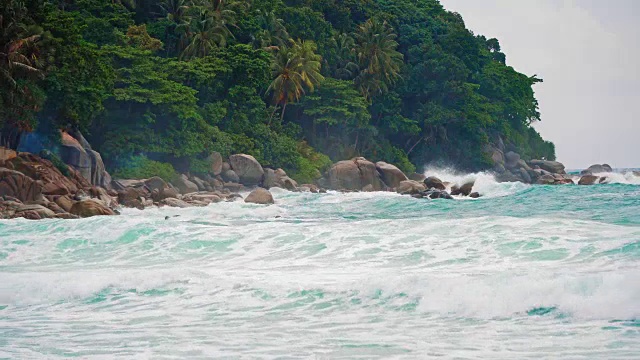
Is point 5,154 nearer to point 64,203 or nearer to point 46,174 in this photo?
point 46,174

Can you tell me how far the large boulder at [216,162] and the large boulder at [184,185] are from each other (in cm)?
224

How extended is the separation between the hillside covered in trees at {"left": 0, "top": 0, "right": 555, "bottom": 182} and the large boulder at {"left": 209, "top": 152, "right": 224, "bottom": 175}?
0.41 metres

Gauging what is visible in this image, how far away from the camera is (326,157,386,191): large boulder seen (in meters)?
47.6

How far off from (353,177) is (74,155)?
1896 centimetres

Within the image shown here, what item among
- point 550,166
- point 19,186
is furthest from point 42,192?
point 550,166

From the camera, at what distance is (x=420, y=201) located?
34031 mm

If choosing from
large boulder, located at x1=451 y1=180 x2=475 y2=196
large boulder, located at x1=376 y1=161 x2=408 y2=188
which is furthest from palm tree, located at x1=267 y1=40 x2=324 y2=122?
large boulder, located at x1=451 y1=180 x2=475 y2=196

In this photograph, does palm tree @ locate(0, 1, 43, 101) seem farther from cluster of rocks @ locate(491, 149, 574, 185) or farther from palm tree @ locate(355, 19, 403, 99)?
cluster of rocks @ locate(491, 149, 574, 185)

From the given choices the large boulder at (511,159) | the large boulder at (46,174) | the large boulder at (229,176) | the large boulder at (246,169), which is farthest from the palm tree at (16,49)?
the large boulder at (511,159)

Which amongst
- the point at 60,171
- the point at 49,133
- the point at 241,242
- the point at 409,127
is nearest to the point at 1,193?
the point at 60,171

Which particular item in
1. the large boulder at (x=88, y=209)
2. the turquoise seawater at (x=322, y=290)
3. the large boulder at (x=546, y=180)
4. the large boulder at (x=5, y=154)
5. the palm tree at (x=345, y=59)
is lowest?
the large boulder at (x=88, y=209)

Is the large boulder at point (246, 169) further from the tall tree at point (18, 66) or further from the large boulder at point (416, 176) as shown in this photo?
the large boulder at point (416, 176)

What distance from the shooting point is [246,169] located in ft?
140

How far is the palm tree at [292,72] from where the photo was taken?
4928 centimetres
